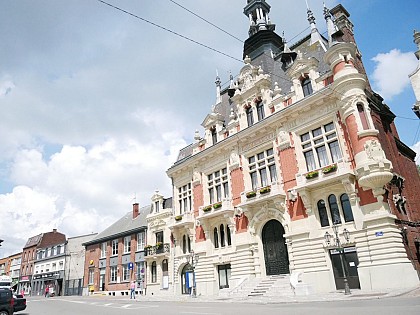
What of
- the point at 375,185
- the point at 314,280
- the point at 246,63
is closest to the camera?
the point at 375,185

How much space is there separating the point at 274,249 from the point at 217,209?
6201 millimetres

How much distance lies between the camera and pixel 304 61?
2430cm

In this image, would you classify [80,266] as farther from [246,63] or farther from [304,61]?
[304,61]

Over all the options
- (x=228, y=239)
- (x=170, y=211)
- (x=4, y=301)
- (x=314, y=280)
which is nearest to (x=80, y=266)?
(x=170, y=211)

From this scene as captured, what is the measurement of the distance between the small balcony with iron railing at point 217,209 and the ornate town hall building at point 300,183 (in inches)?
3.9

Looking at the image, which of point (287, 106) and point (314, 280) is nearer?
point (314, 280)

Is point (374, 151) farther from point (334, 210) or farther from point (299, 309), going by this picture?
point (299, 309)

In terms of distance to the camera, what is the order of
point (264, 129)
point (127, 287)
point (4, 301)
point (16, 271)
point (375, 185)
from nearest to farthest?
point (4, 301), point (375, 185), point (264, 129), point (127, 287), point (16, 271)

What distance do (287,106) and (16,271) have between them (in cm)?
7613

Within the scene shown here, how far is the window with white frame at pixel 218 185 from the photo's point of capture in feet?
94.2

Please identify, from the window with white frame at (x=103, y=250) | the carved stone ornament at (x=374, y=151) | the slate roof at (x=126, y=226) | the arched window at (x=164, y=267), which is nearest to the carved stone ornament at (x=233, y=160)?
the carved stone ornament at (x=374, y=151)

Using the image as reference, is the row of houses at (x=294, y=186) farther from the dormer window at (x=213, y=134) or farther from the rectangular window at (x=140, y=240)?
the rectangular window at (x=140, y=240)

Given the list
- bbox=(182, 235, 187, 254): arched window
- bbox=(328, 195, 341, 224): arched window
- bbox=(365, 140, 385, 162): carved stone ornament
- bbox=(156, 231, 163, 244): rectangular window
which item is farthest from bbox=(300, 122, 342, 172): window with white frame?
bbox=(156, 231, 163, 244): rectangular window

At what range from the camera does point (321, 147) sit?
2247cm
